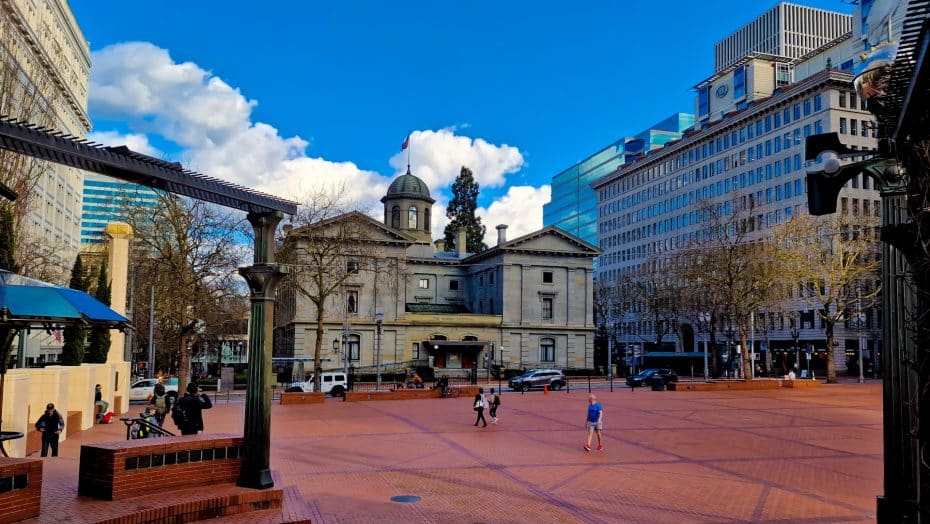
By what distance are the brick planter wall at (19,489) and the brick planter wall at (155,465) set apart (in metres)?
1.02

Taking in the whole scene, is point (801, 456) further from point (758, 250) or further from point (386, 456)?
point (758, 250)

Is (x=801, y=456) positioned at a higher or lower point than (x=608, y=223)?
lower

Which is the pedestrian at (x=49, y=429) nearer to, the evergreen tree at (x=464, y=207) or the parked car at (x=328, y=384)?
the parked car at (x=328, y=384)

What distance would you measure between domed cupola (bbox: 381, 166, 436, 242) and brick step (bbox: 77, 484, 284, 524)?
68.6m

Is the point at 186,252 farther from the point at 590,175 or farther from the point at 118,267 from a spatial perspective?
the point at 590,175

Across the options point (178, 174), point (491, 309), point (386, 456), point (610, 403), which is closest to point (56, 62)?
point (491, 309)

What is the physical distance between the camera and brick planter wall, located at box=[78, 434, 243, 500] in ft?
32.0

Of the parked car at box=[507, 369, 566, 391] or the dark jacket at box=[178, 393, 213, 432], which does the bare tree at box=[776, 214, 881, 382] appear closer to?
the parked car at box=[507, 369, 566, 391]

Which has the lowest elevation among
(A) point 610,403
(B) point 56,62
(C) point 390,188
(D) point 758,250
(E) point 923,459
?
(A) point 610,403

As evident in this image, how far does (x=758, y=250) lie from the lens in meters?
51.9

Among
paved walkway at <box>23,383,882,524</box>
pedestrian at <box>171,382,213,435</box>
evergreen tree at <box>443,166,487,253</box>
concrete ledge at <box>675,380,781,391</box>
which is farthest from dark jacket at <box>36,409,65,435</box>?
evergreen tree at <box>443,166,487,253</box>

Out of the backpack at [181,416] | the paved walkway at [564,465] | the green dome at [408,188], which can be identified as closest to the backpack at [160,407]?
the paved walkway at [564,465]

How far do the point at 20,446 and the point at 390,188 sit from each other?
65832 millimetres

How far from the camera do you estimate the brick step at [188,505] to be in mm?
8984
